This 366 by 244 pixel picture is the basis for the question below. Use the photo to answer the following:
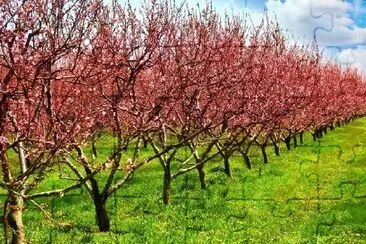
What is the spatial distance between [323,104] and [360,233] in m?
25.6

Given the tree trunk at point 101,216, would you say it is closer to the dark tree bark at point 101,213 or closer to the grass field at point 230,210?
the dark tree bark at point 101,213

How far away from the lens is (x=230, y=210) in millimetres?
17625

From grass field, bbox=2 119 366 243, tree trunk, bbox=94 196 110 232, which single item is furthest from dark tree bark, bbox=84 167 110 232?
grass field, bbox=2 119 366 243

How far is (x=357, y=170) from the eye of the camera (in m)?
25.8

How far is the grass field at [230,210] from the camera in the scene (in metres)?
14.2

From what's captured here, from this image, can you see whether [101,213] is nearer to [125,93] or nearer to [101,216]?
[101,216]

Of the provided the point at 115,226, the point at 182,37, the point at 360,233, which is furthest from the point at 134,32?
the point at 360,233

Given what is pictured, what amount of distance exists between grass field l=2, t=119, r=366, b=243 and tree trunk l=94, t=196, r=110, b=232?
22 centimetres

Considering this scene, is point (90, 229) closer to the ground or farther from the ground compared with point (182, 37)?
closer to the ground

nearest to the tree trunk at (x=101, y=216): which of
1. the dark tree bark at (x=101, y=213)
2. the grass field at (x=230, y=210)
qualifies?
the dark tree bark at (x=101, y=213)

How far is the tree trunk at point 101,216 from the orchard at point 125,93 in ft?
0.09

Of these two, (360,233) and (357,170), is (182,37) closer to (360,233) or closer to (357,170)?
(360,233)

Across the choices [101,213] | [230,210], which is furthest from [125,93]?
[230,210]

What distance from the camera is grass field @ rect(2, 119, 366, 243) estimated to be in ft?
46.5
